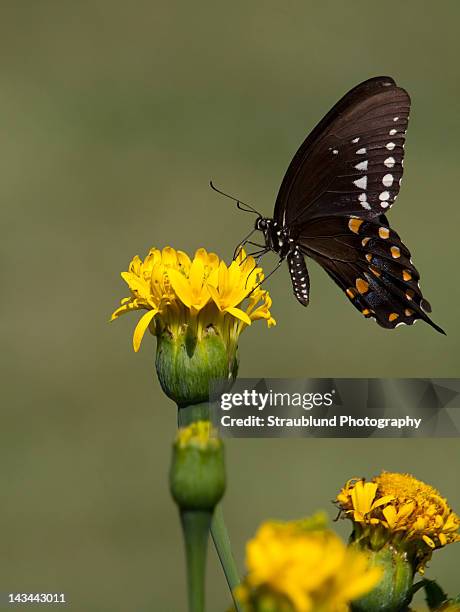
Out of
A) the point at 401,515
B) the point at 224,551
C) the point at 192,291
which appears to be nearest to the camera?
the point at 224,551

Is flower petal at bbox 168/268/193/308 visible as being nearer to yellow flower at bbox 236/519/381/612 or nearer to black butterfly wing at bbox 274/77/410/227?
yellow flower at bbox 236/519/381/612

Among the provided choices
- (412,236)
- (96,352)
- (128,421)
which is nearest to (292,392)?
(128,421)

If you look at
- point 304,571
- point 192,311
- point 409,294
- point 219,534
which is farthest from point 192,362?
point 409,294

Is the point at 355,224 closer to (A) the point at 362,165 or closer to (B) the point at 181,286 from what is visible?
(A) the point at 362,165

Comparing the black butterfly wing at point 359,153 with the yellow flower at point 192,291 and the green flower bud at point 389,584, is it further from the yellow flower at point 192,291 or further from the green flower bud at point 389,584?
the green flower bud at point 389,584

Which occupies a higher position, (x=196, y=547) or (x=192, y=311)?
(x=192, y=311)

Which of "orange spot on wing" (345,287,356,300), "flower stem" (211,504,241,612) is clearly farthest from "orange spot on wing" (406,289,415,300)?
"flower stem" (211,504,241,612)

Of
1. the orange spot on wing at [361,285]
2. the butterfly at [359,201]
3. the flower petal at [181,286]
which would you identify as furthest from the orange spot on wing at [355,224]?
the flower petal at [181,286]
